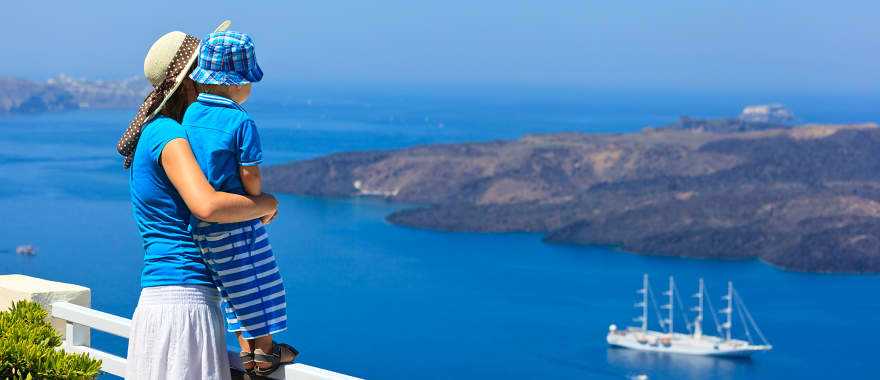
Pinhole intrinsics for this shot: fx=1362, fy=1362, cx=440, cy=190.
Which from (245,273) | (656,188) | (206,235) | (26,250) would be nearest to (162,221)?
(206,235)

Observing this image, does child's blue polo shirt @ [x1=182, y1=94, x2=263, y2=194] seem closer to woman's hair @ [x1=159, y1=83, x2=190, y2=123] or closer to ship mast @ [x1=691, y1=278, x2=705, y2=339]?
woman's hair @ [x1=159, y1=83, x2=190, y2=123]

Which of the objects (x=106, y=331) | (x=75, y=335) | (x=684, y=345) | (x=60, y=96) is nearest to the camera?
(x=106, y=331)

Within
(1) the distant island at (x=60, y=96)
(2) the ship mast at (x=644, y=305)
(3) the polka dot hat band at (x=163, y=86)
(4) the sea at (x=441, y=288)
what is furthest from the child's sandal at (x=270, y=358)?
(1) the distant island at (x=60, y=96)

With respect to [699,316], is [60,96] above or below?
above

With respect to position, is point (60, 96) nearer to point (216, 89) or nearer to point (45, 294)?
point (45, 294)

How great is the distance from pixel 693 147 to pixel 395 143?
89.6 ft

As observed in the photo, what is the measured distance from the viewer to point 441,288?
52.8m

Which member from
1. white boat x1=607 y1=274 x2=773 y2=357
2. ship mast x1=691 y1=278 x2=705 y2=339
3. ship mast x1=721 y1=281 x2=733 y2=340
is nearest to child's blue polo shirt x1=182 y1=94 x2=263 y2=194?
white boat x1=607 y1=274 x2=773 y2=357

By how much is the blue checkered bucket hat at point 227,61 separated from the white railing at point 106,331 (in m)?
0.62

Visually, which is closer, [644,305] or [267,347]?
[267,347]

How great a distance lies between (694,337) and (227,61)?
151 feet

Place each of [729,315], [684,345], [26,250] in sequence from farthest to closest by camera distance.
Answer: [26,250]
[729,315]
[684,345]

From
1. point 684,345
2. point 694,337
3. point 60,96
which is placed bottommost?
point 684,345

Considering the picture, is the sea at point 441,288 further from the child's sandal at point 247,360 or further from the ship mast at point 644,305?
A: the child's sandal at point 247,360
